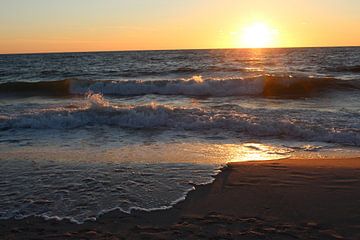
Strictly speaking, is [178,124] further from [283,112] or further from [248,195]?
[248,195]

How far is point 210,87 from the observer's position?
1897 cm

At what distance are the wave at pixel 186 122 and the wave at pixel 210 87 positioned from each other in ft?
24.6

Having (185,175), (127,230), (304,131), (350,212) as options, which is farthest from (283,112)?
(127,230)

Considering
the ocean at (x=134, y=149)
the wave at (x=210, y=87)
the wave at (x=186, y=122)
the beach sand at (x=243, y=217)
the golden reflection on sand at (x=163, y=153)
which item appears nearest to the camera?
the beach sand at (x=243, y=217)

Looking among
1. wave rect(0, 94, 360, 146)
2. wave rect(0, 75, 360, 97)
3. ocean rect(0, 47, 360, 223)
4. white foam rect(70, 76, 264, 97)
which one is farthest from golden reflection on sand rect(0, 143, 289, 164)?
white foam rect(70, 76, 264, 97)

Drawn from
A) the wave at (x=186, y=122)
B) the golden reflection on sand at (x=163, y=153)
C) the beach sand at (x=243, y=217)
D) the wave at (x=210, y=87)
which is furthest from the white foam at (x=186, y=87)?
the beach sand at (x=243, y=217)

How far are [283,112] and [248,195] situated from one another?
7.15m

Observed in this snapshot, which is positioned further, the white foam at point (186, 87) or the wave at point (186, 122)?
the white foam at point (186, 87)

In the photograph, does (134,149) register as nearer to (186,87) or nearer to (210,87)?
(210,87)

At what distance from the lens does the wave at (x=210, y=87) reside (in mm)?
18688

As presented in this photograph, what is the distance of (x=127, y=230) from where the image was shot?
390 cm

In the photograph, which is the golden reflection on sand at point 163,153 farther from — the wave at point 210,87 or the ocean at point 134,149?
the wave at point 210,87

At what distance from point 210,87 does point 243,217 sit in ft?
49.3

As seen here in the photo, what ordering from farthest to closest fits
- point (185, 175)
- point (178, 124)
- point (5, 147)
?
point (178, 124)
point (5, 147)
point (185, 175)
